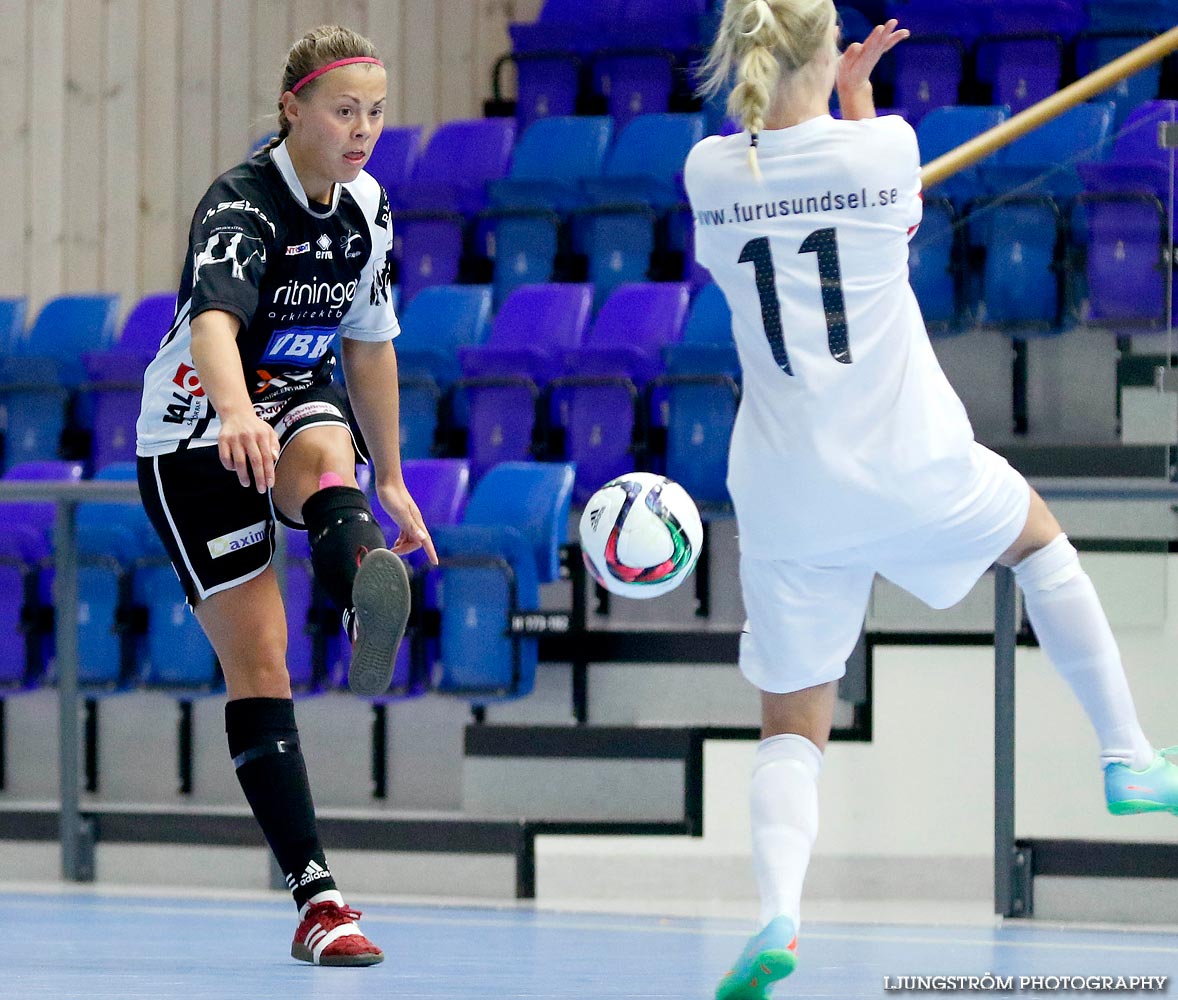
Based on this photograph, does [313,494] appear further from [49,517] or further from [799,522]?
[49,517]

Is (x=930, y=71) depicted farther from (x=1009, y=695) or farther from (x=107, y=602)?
(x=107, y=602)

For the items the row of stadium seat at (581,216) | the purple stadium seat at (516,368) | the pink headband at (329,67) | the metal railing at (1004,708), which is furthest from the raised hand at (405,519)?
the row of stadium seat at (581,216)

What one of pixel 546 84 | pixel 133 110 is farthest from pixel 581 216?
pixel 133 110

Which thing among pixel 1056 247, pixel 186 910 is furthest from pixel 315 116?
pixel 1056 247

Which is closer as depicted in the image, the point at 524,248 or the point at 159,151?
the point at 524,248

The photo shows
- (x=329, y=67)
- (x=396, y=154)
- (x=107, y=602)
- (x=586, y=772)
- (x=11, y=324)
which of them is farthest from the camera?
(x=396, y=154)

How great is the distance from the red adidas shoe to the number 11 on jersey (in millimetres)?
1238

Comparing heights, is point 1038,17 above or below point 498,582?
above


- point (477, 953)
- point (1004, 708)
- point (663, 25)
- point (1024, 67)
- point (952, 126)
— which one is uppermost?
point (663, 25)

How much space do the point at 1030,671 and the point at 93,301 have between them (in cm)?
448

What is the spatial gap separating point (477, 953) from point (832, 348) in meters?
1.52

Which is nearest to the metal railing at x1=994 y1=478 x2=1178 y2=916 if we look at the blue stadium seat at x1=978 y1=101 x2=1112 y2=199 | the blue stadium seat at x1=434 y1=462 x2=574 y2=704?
the blue stadium seat at x1=978 y1=101 x2=1112 y2=199

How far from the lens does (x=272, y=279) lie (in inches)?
118

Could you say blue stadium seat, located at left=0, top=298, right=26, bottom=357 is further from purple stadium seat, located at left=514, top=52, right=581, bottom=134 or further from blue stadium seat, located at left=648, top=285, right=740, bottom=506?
blue stadium seat, located at left=648, top=285, right=740, bottom=506
